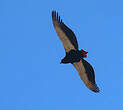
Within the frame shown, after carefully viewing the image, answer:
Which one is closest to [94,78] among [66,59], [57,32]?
[66,59]

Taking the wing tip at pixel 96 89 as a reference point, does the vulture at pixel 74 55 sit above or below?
above

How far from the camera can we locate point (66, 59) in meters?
26.7

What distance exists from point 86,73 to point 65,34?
137 inches

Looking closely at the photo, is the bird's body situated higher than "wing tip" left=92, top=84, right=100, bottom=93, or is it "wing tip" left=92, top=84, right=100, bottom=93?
the bird's body

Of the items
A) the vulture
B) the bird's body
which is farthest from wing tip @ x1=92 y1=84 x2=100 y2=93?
the bird's body

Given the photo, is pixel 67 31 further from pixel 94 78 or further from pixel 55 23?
pixel 94 78

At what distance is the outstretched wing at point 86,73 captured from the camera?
27.0 metres

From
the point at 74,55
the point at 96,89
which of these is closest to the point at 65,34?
the point at 74,55

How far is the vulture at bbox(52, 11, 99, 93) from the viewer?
25781mm

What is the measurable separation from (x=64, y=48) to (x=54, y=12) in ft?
8.14

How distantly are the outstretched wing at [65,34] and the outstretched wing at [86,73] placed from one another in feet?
5.42

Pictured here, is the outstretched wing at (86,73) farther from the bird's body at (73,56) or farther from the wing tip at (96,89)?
the bird's body at (73,56)

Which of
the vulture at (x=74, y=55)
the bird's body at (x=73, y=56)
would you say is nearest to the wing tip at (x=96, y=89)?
the vulture at (x=74, y=55)

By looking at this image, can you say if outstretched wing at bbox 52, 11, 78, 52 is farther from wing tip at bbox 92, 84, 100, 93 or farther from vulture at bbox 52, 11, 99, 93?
wing tip at bbox 92, 84, 100, 93
